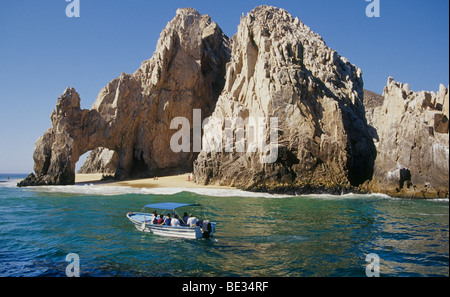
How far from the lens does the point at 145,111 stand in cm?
5294

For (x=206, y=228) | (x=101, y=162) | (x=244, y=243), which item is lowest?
(x=244, y=243)

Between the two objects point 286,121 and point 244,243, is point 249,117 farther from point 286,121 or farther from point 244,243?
point 244,243

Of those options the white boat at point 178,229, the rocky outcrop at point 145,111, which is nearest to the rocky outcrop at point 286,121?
the rocky outcrop at point 145,111

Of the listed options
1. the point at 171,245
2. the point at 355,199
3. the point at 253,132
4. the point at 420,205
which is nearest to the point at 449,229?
the point at 171,245

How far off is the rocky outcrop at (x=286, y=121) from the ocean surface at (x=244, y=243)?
1179 centimetres

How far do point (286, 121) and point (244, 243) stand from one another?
25246mm

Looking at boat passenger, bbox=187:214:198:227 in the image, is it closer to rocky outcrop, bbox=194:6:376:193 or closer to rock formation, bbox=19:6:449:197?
rock formation, bbox=19:6:449:197

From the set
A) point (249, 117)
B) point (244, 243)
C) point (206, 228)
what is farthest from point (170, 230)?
point (249, 117)

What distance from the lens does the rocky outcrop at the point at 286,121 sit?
3681 cm

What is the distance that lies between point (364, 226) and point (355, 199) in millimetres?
12310

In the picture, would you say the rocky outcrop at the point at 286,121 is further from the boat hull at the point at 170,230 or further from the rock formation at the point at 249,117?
the boat hull at the point at 170,230

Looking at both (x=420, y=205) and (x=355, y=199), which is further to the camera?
(x=355, y=199)

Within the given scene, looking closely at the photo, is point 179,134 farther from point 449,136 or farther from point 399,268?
point 449,136

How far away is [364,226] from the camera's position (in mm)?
18109
